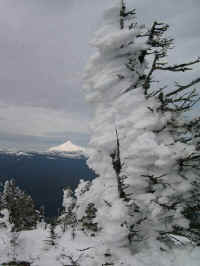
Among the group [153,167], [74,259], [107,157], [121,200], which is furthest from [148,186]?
[74,259]

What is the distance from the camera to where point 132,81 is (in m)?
8.87

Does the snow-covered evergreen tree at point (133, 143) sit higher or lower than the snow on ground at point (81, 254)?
higher

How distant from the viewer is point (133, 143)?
26.7 ft

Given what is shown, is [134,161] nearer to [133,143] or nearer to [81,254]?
[133,143]

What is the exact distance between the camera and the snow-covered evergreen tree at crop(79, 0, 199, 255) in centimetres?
779

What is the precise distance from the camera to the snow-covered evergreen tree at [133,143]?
307 inches

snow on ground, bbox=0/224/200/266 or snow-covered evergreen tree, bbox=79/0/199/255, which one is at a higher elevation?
snow-covered evergreen tree, bbox=79/0/199/255

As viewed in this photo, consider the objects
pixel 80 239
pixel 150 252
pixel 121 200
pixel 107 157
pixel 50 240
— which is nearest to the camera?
pixel 121 200

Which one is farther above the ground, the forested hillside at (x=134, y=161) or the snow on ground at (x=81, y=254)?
the forested hillside at (x=134, y=161)

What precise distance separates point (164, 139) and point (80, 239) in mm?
6286

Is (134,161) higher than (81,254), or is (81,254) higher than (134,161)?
(134,161)

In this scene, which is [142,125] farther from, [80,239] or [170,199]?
[80,239]

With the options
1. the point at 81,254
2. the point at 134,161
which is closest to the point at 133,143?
the point at 134,161

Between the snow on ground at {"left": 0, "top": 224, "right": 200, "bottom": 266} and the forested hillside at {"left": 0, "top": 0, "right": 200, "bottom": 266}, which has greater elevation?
the forested hillside at {"left": 0, "top": 0, "right": 200, "bottom": 266}
